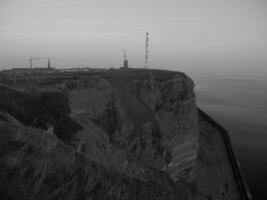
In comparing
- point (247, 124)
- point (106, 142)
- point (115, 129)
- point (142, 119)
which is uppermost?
point (142, 119)

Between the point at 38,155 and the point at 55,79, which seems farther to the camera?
the point at 55,79

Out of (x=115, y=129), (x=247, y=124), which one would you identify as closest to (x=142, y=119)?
(x=115, y=129)

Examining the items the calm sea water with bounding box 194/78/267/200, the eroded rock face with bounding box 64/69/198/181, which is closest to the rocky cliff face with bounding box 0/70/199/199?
the eroded rock face with bounding box 64/69/198/181

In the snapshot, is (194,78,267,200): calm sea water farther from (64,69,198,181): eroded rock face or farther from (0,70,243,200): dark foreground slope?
(64,69,198,181): eroded rock face

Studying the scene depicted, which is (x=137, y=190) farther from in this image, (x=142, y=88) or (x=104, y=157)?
(x=142, y=88)

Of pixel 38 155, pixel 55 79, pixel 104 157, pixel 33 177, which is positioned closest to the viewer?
pixel 33 177

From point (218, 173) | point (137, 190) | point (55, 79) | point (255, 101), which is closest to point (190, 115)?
point (218, 173)

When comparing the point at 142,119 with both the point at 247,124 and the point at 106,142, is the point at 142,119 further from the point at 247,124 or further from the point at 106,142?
the point at 247,124
